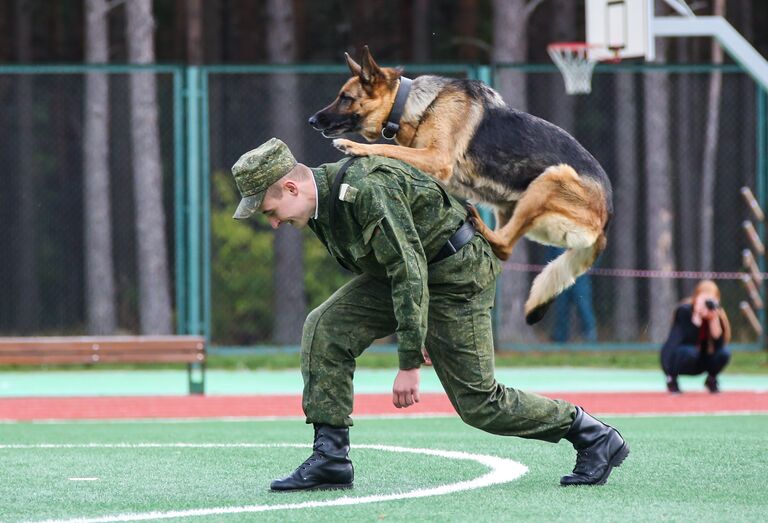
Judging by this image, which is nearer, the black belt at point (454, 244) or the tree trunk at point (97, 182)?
the black belt at point (454, 244)

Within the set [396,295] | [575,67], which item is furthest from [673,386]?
[396,295]

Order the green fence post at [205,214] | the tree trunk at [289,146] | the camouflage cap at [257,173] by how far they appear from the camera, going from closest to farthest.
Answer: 1. the camouflage cap at [257,173]
2. the green fence post at [205,214]
3. the tree trunk at [289,146]

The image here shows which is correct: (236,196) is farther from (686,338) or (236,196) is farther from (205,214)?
(686,338)

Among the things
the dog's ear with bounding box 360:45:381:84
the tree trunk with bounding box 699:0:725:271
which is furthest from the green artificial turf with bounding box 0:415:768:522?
the tree trunk with bounding box 699:0:725:271

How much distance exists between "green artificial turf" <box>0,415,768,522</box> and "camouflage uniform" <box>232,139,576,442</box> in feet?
1.20

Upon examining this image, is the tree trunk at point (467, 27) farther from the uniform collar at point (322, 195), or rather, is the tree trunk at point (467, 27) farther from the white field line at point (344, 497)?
the uniform collar at point (322, 195)

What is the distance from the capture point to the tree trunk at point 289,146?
18797 mm

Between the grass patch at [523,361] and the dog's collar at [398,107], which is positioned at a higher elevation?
the dog's collar at [398,107]

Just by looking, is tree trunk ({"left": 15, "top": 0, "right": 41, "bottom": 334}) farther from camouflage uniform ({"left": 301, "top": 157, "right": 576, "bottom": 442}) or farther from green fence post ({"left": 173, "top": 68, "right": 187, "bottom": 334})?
camouflage uniform ({"left": 301, "top": 157, "right": 576, "bottom": 442})

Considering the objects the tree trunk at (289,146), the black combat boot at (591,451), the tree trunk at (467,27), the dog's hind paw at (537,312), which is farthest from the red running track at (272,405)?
the tree trunk at (467,27)

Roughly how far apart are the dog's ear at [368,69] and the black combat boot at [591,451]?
204 centimetres

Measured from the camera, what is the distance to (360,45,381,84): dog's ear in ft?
23.4

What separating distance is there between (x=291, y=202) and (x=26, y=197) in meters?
20.9

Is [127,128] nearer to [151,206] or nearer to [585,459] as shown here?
[151,206]
